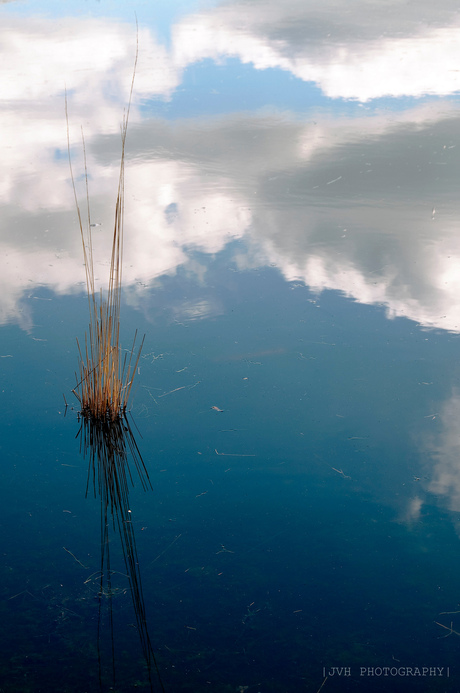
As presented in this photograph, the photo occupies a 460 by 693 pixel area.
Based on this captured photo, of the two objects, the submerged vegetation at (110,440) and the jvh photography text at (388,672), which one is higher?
the submerged vegetation at (110,440)

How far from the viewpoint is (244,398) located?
9.77 ft

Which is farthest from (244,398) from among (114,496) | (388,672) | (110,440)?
(388,672)

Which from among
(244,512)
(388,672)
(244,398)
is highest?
(244,398)

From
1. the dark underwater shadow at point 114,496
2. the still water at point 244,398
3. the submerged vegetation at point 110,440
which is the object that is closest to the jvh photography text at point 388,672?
the still water at point 244,398

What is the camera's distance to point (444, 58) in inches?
300

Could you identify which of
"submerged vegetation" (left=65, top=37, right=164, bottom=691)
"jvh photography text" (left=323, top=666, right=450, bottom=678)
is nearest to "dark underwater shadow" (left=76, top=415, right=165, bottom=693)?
"submerged vegetation" (left=65, top=37, right=164, bottom=691)

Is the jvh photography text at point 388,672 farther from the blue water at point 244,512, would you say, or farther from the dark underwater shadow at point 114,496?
the dark underwater shadow at point 114,496

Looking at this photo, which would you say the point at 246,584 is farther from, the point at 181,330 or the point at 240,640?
the point at 181,330

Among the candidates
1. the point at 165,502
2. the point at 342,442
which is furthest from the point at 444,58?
the point at 165,502

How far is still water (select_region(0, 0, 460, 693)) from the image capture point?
2033mm

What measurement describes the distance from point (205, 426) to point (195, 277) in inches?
49.9

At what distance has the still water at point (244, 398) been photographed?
203cm

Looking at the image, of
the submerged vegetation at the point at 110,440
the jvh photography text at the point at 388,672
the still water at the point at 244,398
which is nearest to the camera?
the jvh photography text at the point at 388,672

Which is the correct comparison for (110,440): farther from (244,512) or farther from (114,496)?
(244,512)
